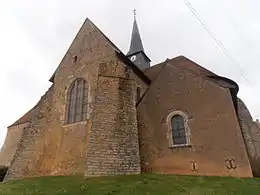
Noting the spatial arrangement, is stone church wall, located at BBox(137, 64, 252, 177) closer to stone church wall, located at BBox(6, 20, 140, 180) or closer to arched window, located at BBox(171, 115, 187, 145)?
arched window, located at BBox(171, 115, 187, 145)

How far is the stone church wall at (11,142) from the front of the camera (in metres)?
22.9

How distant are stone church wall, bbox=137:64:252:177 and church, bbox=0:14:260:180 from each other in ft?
0.13

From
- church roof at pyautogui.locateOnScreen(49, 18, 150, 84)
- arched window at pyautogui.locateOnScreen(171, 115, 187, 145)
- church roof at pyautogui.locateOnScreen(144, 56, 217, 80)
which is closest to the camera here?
arched window at pyautogui.locateOnScreen(171, 115, 187, 145)

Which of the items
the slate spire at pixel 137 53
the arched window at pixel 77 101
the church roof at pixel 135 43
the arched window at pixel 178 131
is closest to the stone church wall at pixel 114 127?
the arched window at pixel 77 101

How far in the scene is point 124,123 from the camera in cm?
1184

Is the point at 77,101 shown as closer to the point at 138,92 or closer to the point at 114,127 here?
the point at 114,127

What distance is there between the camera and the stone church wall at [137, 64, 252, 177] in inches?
449

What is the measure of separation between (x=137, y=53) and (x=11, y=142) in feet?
48.5

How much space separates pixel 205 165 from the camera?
455 inches

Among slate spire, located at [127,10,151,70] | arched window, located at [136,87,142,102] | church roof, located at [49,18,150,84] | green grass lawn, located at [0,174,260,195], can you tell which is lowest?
green grass lawn, located at [0,174,260,195]

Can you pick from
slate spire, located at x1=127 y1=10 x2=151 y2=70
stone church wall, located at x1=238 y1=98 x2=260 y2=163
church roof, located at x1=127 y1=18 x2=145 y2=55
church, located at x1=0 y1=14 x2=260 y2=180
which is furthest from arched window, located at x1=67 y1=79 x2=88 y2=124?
church roof, located at x1=127 y1=18 x2=145 y2=55

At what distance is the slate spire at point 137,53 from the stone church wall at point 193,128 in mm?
14050

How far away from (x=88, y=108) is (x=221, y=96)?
240 inches

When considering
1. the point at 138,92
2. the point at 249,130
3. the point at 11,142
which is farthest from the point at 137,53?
the point at 249,130
